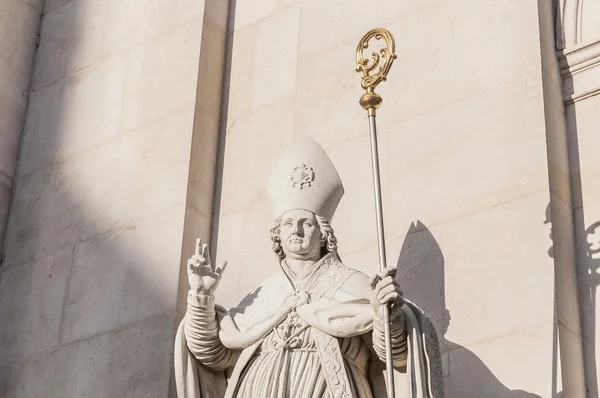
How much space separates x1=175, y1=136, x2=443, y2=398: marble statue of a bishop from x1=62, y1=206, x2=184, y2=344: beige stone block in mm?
1506

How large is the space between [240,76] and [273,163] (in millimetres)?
767

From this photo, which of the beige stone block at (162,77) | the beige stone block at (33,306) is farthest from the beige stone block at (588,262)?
the beige stone block at (33,306)

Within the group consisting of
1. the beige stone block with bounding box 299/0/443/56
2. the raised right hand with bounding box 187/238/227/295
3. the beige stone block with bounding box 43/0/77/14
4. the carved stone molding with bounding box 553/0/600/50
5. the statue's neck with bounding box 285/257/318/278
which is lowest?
the raised right hand with bounding box 187/238/227/295

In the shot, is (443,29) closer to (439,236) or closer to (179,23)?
(439,236)

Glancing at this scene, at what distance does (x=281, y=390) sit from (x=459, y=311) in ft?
3.82

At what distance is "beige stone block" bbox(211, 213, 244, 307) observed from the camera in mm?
7434

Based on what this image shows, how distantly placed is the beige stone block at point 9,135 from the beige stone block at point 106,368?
1.34 meters

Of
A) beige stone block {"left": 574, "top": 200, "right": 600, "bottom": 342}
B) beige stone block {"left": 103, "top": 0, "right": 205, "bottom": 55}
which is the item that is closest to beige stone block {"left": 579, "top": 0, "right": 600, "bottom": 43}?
beige stone block {"left": 574, "top": 200, "right": 600, "bottom": 342}

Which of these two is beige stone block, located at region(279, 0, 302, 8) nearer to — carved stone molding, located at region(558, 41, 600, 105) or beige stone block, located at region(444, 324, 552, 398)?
carved stone molding, located at region(558, 41, 600, 105)

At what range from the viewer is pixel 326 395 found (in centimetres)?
563

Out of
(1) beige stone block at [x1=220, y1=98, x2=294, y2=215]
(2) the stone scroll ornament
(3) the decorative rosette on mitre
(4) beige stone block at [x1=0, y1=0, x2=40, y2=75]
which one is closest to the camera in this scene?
(2) the stone scroll ornament

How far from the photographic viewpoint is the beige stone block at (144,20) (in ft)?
27.6

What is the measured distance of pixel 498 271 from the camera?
6406mm

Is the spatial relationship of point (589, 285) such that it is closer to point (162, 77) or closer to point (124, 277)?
point (124, 277)
